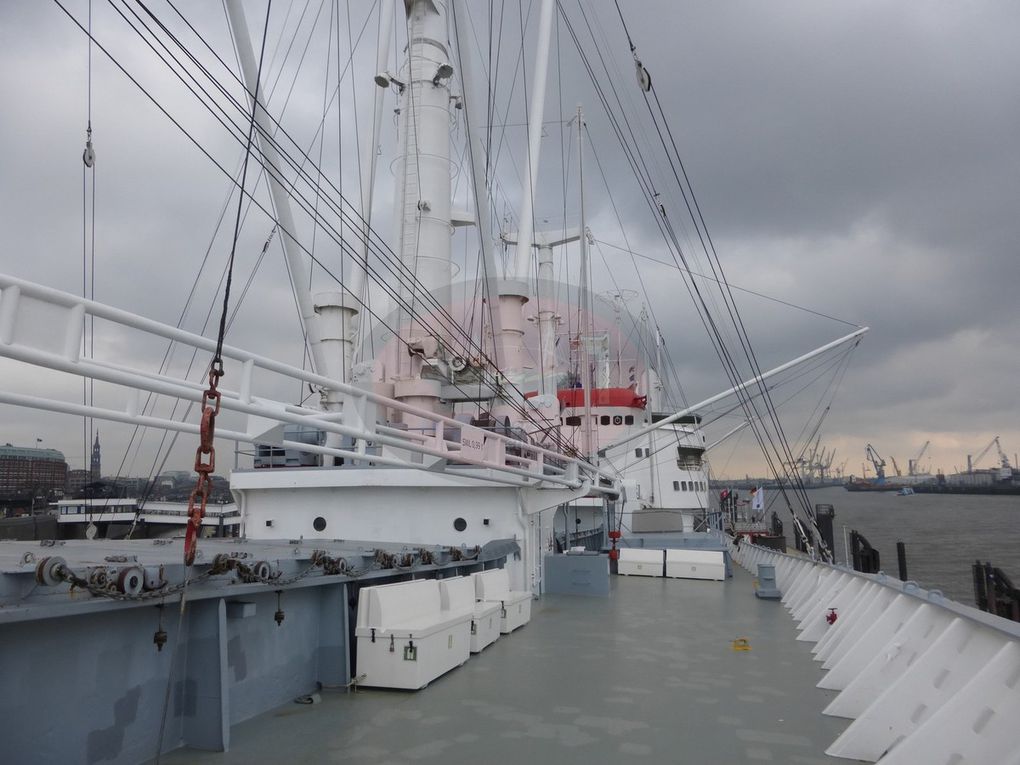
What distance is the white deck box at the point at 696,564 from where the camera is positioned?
62.1 ft

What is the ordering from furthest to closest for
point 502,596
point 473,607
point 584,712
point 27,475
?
point 27,475
point 502,596
point 473,607
point 584,712

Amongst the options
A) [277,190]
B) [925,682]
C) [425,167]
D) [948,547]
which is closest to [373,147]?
[425,167]

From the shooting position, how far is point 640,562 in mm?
19984

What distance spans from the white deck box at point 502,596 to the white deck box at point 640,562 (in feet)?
27.9

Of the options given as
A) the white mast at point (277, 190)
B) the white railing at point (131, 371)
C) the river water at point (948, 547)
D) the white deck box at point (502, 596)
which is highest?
the white mast at point (277, 190)

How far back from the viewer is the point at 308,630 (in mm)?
8078

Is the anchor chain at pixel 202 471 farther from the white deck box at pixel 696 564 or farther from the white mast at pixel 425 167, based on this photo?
the white deck box at pixel 696 564

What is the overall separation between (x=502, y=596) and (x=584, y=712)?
4.27m

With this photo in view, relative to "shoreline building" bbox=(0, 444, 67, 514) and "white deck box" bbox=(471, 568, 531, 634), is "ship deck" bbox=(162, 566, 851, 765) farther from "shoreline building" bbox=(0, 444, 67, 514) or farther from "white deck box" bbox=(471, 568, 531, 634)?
"shoreline building" bbox=(0, 444, 67, 514)

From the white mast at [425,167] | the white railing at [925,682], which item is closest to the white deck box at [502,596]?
the white railing at [925,682]

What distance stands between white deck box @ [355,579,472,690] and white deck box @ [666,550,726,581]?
11882 millimetres

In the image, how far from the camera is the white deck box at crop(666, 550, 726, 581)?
18.9m

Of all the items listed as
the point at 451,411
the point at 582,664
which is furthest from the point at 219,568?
the point at 451,411

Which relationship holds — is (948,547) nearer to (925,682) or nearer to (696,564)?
(696,564)
